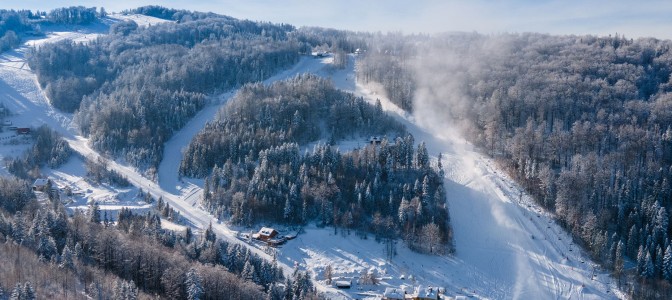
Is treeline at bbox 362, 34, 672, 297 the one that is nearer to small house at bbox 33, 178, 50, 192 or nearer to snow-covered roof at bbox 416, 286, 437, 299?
snow-covered roof at bbox 416, 286, 437, 299

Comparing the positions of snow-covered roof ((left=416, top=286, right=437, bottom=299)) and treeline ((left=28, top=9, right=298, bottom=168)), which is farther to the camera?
treeline ((left=28, top=9, right=298, bottom=168))

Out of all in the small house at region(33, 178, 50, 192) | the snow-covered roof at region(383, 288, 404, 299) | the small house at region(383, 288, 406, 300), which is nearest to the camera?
the small house at region(383, 288, 406, 300)

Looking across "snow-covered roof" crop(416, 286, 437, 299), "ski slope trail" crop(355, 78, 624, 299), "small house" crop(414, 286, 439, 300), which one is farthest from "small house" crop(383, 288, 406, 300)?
"ski slope trail" crop(355, 78, 624, 299)

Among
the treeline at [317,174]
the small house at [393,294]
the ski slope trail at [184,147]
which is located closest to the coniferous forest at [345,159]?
the treeline at [317,174]

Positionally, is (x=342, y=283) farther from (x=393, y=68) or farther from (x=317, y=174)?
(x=393, y=68)

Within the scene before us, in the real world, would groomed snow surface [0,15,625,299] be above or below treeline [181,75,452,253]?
below

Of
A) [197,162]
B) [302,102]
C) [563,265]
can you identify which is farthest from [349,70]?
[563,265]

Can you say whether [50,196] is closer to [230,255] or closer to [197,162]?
[197,162]
